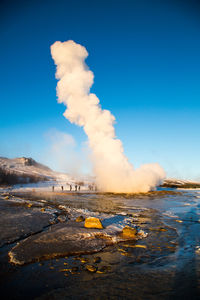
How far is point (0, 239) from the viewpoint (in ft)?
35.5

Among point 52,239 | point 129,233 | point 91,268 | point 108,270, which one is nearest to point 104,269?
point 108,270

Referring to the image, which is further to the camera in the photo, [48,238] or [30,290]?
[48,238]

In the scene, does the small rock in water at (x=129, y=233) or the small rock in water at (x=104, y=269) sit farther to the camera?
the small rock in water at (x=129, y=233)

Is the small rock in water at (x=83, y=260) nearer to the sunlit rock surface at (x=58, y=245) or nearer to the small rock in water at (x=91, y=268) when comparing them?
the small rock in water at (x=91, y=268)

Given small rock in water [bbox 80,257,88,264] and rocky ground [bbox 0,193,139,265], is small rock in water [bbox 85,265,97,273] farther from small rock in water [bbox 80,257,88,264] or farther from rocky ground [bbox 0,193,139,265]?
rocky ground [bbox 0,193,139,265]

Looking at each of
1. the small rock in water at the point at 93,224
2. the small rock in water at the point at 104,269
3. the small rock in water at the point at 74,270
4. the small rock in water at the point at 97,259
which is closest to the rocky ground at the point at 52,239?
the small rock in water at the point at 93,224

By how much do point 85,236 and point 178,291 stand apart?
6.57m

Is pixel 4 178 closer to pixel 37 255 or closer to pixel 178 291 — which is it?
pixel 37 255

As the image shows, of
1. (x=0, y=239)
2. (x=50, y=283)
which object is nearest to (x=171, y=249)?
(x=50, y=283)

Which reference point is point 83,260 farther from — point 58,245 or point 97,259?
point 58,245

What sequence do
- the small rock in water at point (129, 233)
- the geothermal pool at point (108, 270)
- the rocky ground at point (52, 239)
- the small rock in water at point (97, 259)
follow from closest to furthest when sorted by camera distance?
1. the geothermal pool at point (108, 270)
2. the small rock in water at point (97, 259)
3. the rocky ground at point (52, 239)
4. the small rock in water at point (129, 233)

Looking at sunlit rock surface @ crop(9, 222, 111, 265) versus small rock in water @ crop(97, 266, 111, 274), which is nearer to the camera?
small rock in water @ crop(97, 266, 111, 274)

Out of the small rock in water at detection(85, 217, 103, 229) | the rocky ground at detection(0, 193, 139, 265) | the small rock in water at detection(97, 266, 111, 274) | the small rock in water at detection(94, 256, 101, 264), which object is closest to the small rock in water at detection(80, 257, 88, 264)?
the small rock in water at detection(94, 256, 101, 264)

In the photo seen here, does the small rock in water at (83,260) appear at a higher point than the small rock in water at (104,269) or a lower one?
lower
